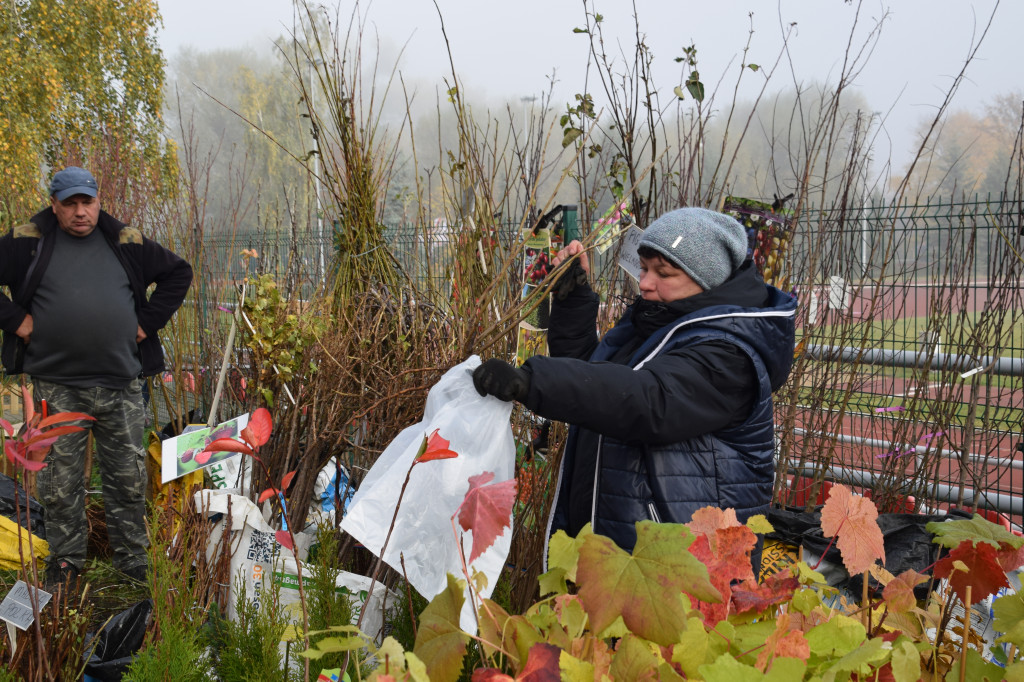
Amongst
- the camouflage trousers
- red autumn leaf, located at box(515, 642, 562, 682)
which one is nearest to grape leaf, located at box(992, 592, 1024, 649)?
red autumn leaf, located at box(515, 642, 562, 682)

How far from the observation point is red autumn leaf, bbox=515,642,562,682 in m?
0.63

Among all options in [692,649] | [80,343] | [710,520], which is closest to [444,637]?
[692,649]

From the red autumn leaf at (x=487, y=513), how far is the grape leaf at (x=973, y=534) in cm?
45

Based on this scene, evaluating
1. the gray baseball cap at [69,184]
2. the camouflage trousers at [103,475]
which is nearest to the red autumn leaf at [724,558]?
the camouflage trousers at [103,475]

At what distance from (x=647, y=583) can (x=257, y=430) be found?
662 millimetres

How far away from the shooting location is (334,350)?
2385 mm

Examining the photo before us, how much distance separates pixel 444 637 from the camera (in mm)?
696

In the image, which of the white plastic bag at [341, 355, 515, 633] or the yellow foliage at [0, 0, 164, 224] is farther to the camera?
the yellow foliage at [0, 0, 164, 224]

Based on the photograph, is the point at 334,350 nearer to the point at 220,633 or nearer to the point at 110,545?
the point at 220,633

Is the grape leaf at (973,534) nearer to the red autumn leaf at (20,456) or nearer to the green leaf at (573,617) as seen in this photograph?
the green leaf at (573,617)

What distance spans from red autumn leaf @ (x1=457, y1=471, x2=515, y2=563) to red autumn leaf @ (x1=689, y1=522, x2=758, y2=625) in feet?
0.66

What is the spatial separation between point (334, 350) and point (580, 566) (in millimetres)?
1862

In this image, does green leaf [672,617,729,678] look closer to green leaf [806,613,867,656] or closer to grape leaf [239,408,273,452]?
green leaf [806,613,867,656]

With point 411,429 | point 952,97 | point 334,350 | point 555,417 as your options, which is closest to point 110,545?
point 334,350
